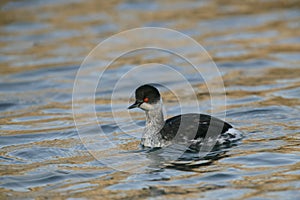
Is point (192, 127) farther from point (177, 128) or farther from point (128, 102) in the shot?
point (128, 102)

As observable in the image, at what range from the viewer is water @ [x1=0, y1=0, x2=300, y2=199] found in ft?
29.2

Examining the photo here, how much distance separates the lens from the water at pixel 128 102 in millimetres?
8891

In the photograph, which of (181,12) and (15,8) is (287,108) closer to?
(181,12)

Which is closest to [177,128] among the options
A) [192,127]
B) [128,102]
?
[192,127]

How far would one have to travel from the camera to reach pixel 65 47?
18328 millimetres

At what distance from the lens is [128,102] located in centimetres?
1384

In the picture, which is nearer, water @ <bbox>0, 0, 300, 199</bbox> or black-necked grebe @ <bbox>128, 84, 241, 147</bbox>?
water @ <bbox>0, 0, 300, 199</bbox>

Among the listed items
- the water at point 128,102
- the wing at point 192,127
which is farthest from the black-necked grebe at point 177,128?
the water at point 128,102

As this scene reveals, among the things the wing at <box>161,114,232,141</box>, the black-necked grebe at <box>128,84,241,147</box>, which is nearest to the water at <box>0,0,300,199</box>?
the black-necked grebe at <box>128,84,241,147</box>

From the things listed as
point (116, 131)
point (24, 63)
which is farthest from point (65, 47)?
point (116, 131)

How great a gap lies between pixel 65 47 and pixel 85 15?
123 inches

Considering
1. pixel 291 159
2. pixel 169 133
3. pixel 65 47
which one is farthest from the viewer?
pixel 65 47

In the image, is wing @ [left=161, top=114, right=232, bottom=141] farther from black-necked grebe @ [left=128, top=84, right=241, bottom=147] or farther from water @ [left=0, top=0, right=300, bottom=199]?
water @ [left=0, top=0, right=300, bottom=199]

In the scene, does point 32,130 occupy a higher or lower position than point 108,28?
lower
